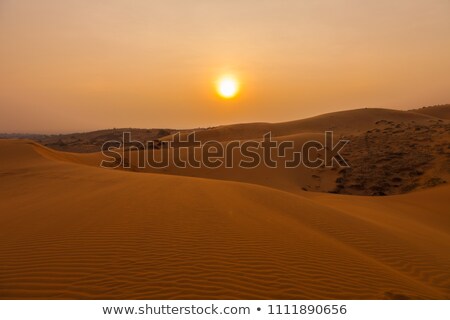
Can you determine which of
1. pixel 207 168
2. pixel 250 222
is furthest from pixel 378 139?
pixel 250 222

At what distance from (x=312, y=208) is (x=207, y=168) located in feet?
40.2

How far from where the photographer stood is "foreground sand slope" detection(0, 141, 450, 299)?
12.1ft

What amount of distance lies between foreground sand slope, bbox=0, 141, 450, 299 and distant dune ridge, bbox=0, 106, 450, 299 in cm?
2

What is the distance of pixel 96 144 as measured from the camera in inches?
1596

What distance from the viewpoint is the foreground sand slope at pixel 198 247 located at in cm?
370

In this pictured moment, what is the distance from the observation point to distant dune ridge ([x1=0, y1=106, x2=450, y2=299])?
3719mm

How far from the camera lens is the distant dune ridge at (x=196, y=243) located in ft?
12.2

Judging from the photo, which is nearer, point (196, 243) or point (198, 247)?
point (198, 247)

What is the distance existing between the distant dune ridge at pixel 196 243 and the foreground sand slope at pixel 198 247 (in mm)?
19

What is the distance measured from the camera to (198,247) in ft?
15.3

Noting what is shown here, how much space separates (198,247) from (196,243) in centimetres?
14

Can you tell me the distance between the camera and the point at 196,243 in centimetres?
481
